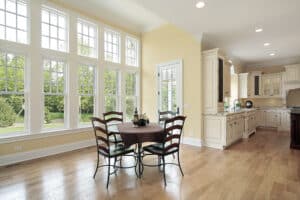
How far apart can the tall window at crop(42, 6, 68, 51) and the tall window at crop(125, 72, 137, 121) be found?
7.06ft

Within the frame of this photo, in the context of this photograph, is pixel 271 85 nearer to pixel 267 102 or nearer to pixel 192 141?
pixel 267 102

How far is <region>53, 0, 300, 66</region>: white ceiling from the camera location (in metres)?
3.41

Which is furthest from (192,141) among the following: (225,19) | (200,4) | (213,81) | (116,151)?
(200,4)

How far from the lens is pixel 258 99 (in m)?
8.55

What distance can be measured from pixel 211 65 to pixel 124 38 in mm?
2883

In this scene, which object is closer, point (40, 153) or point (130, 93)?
point (40, 153)

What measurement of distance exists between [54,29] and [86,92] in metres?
1.70

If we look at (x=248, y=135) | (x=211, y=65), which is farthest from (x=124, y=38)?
(x=248, y=135)

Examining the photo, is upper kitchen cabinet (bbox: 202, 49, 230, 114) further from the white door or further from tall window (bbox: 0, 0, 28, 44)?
tall window (bbox: 0, 0, 28, 44)

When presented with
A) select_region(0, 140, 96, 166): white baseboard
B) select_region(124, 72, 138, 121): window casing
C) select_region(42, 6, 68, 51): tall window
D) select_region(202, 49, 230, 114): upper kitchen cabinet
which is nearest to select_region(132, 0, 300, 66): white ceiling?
select_region(202, 49, 230, 114): upper kitchen cabinet

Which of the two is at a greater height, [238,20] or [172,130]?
[238,20]

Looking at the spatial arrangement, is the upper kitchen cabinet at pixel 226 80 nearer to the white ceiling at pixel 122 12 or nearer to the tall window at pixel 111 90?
the white ceiling at pixel 122 12

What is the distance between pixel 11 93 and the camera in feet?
12.4

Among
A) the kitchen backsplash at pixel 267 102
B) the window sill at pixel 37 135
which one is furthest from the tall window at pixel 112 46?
the kitchen backsplash at pixel 267 102
